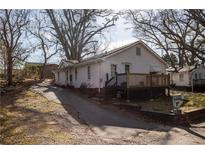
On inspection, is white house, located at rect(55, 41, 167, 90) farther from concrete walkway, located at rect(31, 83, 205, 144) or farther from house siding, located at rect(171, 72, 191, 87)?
house siding, located at rect(171, 72, 191, 87)

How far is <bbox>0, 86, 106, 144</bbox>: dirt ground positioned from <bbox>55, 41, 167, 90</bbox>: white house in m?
6.07

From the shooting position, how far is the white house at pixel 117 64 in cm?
1853

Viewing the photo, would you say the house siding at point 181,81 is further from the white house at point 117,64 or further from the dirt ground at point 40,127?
the dirt ground at point 40,127

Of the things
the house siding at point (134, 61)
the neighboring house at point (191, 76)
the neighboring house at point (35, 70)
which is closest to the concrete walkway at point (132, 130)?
the house siding at point (134, 61)

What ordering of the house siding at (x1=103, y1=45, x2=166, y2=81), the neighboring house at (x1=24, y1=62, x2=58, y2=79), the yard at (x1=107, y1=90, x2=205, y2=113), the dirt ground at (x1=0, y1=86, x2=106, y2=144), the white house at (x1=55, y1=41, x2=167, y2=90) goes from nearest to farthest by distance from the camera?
the dirt ground at (x1=0, y1=86, x2=106, y2=144)
the yard at (x1=107, y1=90, x2=205, y2=113)
the white house at (x1=55, y1=41, x2=167, y2=90)
the house siding at (x1=103, y1=45, x2=166, y2=81)
the neighboring house at (x1=24, y1=62, x2=58, y2=79)

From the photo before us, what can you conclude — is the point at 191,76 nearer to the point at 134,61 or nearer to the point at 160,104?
the point at 134,61

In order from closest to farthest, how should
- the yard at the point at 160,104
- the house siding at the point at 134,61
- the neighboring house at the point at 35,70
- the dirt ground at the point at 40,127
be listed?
1. the dirt ground at the point at 40,127
2. the yard at the point at 160,104
3. the house siding at the point at 134,61
4. the neighboring house at the point at 35,70

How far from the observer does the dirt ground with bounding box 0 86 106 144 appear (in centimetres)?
814

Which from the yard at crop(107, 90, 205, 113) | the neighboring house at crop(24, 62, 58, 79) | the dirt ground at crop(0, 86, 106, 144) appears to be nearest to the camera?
the dirt ground at crop(0, 86, 106, 144)

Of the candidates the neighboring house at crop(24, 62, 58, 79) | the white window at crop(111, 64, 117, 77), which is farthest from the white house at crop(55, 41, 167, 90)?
the neighboring house at crop(24, 62, 58, 79)

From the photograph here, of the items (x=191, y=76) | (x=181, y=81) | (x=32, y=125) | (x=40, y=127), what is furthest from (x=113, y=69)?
(x=181, y=81)

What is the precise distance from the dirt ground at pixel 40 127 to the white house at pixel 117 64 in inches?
239

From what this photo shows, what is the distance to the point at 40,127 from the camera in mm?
9391

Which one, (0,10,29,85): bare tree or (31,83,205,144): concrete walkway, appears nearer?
(31,83,205,144): concrete walkway
